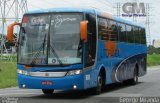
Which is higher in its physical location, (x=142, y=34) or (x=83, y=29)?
(x=83, y=29)

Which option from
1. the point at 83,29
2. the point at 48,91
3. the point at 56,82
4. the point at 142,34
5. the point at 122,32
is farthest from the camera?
the point at 142,34

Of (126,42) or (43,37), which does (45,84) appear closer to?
(43,37)

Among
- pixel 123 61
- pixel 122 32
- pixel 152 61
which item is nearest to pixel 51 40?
pixel 122 32

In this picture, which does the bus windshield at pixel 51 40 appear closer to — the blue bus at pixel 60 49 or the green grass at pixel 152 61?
the blue bus at pixel 60 49

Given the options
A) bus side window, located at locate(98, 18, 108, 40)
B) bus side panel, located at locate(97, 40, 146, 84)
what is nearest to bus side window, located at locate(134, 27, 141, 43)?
bus side panel, located at locate(97, 40, 146, 84)

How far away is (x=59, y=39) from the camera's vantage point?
17594 mm

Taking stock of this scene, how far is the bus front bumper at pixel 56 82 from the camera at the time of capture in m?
17.3

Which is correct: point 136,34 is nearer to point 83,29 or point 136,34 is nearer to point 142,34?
point 142,34

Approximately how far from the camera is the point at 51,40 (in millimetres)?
17641

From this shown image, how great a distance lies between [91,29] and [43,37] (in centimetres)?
189

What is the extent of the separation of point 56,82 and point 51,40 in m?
1.46

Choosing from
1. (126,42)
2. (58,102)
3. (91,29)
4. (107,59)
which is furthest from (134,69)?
(58,102)

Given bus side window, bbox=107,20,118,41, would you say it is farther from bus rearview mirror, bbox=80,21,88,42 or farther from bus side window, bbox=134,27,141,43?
bus side window, bbox=134,27,141,43

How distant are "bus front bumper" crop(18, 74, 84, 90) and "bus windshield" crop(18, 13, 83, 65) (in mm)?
519
